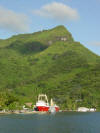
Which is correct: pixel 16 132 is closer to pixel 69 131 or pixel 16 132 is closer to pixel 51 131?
pixel 51 131

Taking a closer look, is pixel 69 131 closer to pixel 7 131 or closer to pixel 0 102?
pixel 7 131

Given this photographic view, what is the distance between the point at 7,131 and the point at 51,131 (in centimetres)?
1477

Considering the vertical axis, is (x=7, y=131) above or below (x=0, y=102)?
below

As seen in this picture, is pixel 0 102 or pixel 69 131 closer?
pixel 69 131

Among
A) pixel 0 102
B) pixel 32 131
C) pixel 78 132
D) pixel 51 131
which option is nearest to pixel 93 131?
pixel 78 132

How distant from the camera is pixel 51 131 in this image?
96.7 meters

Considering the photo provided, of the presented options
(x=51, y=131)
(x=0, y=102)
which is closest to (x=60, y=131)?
(x=51, y=131)

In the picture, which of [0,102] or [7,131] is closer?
[7,131]

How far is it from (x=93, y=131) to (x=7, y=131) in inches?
1160

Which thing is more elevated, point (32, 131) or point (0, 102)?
point (0, 102)

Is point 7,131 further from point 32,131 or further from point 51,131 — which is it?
point 51,131

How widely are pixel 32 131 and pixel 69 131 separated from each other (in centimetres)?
1256

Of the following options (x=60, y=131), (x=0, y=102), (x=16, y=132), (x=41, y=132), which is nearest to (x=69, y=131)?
(x=60, y=131)

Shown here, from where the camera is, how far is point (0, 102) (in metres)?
198
